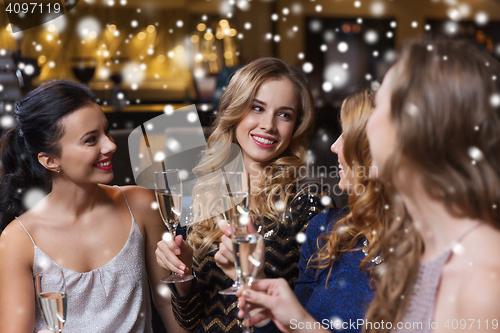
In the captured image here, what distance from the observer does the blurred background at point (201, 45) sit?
2936 mm

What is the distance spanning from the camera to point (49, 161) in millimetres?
1586

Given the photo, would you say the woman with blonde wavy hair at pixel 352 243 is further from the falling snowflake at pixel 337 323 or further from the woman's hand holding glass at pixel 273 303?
the woman's hand holding glass at pixel 273 303

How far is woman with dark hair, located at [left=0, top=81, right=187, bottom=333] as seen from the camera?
1521mm

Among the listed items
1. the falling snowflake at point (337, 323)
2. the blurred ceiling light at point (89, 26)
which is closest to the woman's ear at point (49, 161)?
the falling snowflake at point (337, 323)

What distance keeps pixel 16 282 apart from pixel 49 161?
41cm

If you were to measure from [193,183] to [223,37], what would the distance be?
422 centimetres

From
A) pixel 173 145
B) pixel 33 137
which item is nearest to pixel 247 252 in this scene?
pixel 33 137

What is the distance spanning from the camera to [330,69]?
725 centimetres

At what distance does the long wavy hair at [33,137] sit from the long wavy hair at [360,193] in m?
0.90

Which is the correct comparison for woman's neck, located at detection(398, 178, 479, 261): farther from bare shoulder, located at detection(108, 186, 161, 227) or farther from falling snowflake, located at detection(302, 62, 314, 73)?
falling snowflake, located at detection(302, 62, 314, 73)

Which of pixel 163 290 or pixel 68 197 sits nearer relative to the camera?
pixel 68 197

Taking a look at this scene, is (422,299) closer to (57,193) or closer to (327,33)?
(57,193)

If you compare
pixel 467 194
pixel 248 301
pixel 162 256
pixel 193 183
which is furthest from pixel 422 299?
pixel 193 183

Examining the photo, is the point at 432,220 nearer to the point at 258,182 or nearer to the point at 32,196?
the point at 258,182
